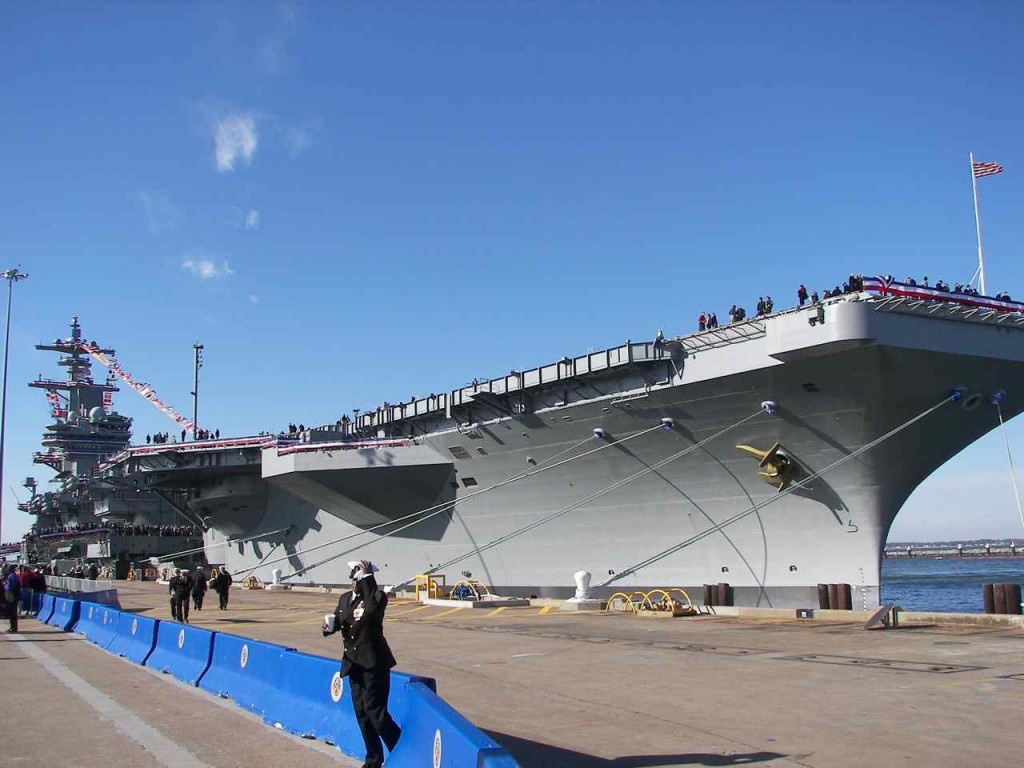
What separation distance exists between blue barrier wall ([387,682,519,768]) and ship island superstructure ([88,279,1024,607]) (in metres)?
11.7

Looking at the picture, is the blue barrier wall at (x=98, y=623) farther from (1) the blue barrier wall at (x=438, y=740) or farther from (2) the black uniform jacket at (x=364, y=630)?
(1) the blue barrier wall at (x=438, y=740)

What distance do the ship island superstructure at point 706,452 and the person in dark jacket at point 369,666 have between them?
38.1 feet

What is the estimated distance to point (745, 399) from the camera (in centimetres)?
1731

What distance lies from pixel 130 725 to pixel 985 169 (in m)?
17.6

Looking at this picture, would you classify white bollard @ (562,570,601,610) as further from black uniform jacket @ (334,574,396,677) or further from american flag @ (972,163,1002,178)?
black uniform jacket @ (334,574,396,677)

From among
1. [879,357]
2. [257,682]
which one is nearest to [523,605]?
[879,357]

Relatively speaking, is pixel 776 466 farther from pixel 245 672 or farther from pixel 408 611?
pixel 245 672

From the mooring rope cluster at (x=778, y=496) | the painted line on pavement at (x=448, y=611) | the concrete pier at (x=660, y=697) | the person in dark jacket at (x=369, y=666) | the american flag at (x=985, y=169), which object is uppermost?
the american flag at (x=985, y=169)

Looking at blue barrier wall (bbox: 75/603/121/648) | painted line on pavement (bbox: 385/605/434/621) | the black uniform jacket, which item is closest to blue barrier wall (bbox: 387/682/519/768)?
the black uniform jacket

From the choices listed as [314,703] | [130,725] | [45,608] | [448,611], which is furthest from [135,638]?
[45,608]

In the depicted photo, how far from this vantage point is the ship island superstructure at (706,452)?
1588 cm

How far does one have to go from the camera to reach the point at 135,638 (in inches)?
472

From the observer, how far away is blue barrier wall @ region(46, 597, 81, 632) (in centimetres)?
1719

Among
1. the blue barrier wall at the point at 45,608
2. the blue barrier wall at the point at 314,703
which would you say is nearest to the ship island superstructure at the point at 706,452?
the blue barrier wall at the point at 45,608
